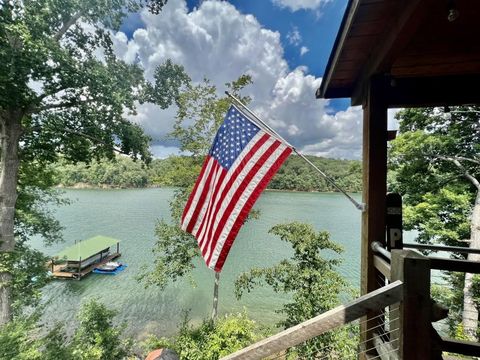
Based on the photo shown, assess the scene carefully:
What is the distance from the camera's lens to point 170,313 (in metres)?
11.1

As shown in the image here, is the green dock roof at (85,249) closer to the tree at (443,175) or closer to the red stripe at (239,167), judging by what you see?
the red stripe at (239,167)

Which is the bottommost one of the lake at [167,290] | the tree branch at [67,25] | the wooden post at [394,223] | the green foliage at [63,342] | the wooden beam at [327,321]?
the lake at [167,290]

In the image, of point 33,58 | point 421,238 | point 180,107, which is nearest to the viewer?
point 33,58

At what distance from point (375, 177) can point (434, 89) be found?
0.90 metres

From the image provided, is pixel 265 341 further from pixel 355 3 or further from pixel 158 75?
pixel 158 75

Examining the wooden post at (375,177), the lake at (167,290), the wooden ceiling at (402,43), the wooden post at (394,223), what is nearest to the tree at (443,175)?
the lake at (167,290)

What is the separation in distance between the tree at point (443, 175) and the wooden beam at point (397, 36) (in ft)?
22.3

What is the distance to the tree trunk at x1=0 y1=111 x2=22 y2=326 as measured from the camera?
6.14 metres

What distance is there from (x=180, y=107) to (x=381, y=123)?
8926mm

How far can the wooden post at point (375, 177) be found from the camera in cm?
187

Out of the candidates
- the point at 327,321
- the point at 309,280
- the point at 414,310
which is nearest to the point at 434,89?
the point at 414,310

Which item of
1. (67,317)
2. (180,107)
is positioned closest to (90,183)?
(67,317)

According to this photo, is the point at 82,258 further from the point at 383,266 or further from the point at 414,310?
the point at 414,310

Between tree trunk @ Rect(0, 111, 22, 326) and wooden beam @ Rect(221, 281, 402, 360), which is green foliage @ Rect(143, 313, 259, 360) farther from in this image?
wooden beam @ Rect(221, 281, 402, 360)
